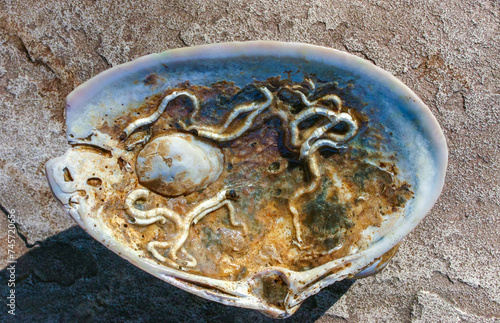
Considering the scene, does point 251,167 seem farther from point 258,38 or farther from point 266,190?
point 258,38

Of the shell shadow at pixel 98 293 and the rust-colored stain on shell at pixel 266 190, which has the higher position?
the rust-colored stain on shell at pixel 266 190

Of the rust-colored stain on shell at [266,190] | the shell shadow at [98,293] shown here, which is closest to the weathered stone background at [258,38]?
the shell shadow at [98,293]

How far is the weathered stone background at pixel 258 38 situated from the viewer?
93cm

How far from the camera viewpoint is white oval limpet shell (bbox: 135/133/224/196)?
71 cm

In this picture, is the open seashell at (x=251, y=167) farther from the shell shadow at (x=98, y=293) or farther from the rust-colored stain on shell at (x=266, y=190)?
the shell shadow at (x=98, y=293)

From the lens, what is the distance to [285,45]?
24.4 inches

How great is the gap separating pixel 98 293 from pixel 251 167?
617 millimetres

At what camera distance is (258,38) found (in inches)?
37.7

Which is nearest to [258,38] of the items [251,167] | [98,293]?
[251,167]

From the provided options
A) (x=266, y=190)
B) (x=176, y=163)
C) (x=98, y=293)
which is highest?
(x=176, y=163)

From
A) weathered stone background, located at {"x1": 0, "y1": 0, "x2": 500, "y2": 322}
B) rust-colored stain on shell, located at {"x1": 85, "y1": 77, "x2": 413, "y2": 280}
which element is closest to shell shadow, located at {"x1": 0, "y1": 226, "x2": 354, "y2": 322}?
weathered stone background, located at {"x1": 0, "y1": 0, "x2": 500, "y2": 322}

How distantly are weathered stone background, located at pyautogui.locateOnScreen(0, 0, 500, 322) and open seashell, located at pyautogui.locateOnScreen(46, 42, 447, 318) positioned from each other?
0.31 meters

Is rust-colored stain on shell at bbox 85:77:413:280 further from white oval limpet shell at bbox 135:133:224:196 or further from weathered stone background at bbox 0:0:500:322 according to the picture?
weathered stone background at bbox 0:0:500:322

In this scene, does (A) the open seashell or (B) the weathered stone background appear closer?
(A) the open seashell
